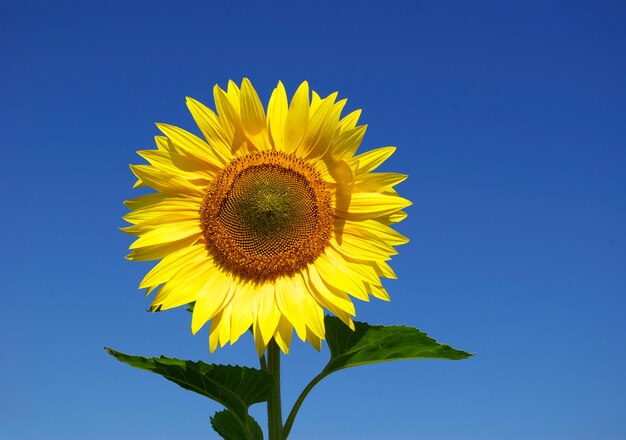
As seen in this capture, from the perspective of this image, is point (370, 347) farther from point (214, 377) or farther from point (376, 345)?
point (214, 377)

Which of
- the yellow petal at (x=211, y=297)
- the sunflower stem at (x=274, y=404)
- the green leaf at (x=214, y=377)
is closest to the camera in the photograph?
the green leaf at (x=214, y=377)

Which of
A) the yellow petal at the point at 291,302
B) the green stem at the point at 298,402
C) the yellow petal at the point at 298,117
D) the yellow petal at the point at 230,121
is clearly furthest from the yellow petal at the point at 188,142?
the green stem at the point at 298,402

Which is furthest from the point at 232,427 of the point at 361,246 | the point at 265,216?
the point at 361,246

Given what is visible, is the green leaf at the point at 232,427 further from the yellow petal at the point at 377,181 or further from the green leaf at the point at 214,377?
the yellow petal at the point at 377,181

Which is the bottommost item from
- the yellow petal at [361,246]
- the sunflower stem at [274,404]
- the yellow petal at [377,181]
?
the sunflower stem at [274,404]

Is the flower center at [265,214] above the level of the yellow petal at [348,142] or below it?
below

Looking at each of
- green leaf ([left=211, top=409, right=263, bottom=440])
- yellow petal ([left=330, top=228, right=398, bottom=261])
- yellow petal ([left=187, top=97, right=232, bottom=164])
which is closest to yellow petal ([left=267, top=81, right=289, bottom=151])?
yellow petal ([left=187, top=97, right=232, bottom=164])

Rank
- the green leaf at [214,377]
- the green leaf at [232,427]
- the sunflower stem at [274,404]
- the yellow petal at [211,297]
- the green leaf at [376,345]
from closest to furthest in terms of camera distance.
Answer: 1. the green leaf at [214,377]
2. the yellow petal at [211,297]
3. the sunflower stem at [274,404]
4. the green leaf at [376,345]
5. the green leaf at [232,427]

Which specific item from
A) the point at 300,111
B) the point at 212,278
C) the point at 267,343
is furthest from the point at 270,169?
the point at 267,343
